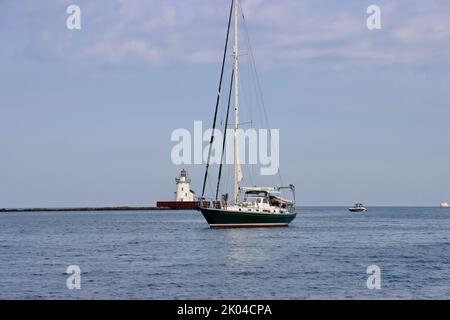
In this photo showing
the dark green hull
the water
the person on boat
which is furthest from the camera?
the person on boat

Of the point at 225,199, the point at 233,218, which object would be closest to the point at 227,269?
the point at 233,218

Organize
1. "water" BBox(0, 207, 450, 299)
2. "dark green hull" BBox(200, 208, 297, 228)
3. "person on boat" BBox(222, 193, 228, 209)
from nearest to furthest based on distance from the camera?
"water" BBox(0, 207, 450, 299)
"dark green hull" BBox(200, 208, 297, 228)
"person on boat" BBox(222, 193, 228, 209)

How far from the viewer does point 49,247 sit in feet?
226

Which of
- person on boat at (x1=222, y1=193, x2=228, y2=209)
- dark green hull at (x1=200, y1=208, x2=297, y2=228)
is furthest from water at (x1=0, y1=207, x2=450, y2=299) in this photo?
person on boat at (x1=222, y1=193, x2=228, y2=209)

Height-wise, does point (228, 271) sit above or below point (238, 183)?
below

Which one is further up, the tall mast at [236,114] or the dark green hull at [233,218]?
the tall mast at [236,114]

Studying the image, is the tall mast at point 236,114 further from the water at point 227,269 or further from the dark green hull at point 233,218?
the water at point 227,269

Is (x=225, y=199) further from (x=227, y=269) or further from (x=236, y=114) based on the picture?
(x=227, y=269)

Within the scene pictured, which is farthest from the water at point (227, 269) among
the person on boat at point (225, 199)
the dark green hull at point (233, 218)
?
the person on boat at point (225, 199)

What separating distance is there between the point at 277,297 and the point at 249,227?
51.8m

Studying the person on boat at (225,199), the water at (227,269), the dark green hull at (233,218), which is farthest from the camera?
the person on boat at (225,199)

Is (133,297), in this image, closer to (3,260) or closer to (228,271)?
(228,271)

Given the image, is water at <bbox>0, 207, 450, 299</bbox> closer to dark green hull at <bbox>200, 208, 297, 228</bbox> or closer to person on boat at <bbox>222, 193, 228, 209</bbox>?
dark green hull at <bbox>200, 208, 297, 228</bbox>
